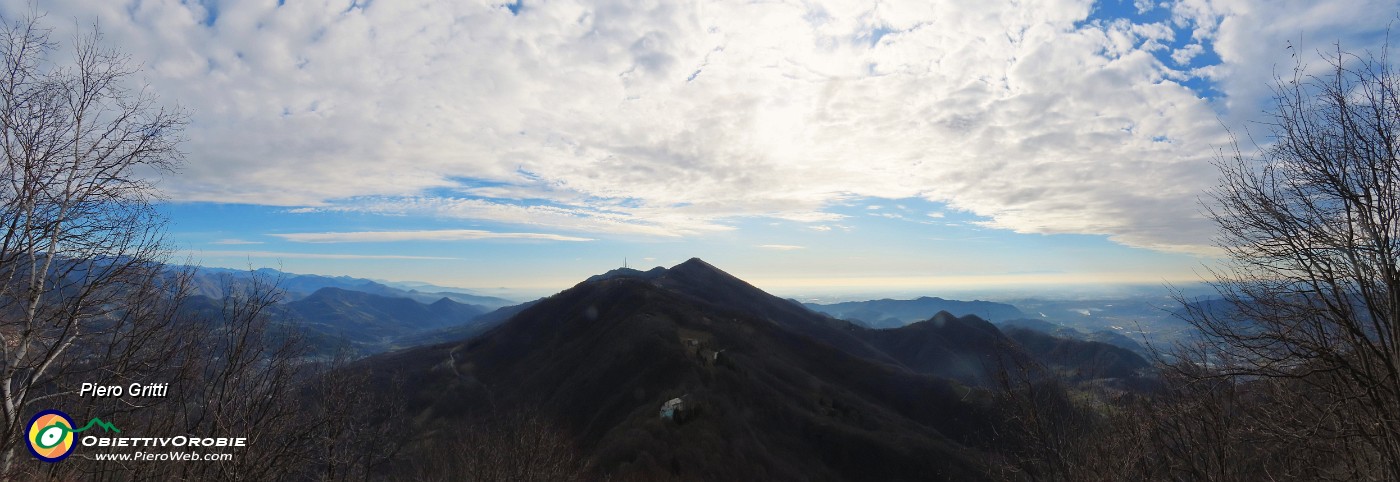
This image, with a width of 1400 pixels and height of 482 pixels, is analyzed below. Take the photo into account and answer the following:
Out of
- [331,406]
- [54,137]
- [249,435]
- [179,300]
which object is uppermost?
[54,137]

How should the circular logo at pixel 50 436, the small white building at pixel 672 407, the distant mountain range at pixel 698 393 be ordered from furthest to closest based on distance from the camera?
the small white building at pixel 672 407 < the distant mountain range at pixel 698 393 < the circular logo at pixel 50 436

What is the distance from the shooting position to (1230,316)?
15305 millimetres

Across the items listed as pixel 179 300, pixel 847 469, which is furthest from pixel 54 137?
pixel 847 469

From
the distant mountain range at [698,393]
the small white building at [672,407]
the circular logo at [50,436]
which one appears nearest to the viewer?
the circular logo at [50,436]

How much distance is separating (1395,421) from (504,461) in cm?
4291

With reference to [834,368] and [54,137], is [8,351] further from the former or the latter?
[834,368]

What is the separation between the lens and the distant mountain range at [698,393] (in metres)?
64.6
